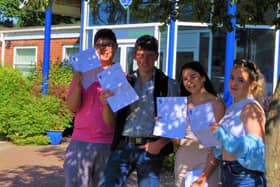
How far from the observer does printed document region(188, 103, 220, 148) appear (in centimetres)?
355

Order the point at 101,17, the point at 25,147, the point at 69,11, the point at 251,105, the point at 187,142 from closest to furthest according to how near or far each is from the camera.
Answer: the point at 251,105
the point at 187,142
the point at 25,147
the point at 101,17
the point at 69,11

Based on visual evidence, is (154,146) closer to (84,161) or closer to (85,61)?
(84,161)

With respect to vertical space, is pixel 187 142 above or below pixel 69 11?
below

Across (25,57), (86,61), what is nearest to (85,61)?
(86,61)

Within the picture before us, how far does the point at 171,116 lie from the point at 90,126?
67cm

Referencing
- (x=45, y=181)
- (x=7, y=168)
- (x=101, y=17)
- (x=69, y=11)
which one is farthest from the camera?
(x=69, y=11)

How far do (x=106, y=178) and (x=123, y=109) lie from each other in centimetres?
55

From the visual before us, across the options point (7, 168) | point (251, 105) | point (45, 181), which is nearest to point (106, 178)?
point (251, 105)

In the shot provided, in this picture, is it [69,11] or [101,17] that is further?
[69,11]

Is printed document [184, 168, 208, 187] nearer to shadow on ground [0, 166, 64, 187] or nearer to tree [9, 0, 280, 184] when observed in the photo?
tree [9, 0, 280, 184]

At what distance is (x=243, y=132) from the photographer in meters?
3.32

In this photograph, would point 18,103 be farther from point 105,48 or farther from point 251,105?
point 251,105

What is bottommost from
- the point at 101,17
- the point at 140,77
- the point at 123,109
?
the point at 123,109

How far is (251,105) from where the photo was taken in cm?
334
